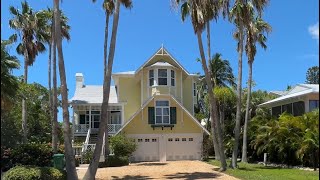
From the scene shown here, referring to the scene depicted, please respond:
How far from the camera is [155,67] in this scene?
38.7m

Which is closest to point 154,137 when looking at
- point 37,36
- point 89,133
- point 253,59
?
point 89,133

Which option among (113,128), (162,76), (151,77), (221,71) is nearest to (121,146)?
(113,128)

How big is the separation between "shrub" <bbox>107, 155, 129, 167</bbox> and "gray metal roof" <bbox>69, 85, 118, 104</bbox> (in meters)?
8.41

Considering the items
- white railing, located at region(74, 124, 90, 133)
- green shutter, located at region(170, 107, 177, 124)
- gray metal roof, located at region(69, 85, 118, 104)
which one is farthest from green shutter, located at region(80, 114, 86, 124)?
green shutter, located at region(170, 107, 177, 124)

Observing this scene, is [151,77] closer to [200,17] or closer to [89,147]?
[89,147]

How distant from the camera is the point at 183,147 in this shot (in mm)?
38250

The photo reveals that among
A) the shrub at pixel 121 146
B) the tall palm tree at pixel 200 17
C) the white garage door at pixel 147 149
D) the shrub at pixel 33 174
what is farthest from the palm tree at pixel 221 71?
the shrub at pixel 33 174

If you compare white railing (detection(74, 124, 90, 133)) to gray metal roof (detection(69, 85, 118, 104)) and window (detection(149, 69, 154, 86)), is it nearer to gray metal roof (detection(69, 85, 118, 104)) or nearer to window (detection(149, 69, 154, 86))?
gray metal roof (detection(69, 85, 118, 104))

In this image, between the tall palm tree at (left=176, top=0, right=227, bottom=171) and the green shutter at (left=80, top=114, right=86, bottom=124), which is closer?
the tall palm tree at (left=176, top=0, right=227, bottom=171)

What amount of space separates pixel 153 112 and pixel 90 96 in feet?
25.8

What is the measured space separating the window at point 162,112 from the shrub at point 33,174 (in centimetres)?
1762

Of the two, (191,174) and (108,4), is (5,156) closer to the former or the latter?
(191,174)

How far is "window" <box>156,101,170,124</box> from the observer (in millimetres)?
37750

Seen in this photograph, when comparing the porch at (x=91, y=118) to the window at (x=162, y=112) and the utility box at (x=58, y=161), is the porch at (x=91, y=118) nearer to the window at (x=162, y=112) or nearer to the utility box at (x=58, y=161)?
the window at (x=162, y=112)
